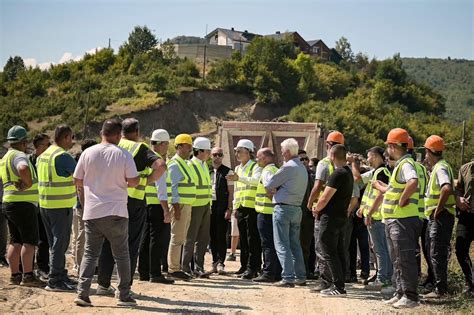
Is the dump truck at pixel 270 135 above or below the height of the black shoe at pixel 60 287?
above

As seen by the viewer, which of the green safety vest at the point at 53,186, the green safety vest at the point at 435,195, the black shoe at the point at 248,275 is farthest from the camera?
the black shoe at the point at 248,275

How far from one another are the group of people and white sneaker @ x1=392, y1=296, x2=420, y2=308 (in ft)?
0.04

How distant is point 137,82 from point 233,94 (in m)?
9.07

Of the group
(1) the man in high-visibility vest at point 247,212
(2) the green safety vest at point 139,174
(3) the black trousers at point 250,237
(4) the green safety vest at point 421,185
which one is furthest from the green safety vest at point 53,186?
(4) the green safety vest at point 421,185

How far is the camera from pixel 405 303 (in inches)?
388

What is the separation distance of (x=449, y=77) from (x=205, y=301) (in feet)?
499

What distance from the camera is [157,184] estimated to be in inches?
440

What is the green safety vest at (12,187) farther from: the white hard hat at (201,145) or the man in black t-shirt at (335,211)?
the man in black t-shirt at (335,211)

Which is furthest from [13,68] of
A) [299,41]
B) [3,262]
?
[3,262]

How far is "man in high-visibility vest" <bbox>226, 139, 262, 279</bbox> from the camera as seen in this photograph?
12750 millimetres

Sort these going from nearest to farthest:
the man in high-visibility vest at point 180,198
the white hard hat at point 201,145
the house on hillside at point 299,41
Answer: the man in high-visibility vest at point 180,198 → the white hard hat at point 201,145 → the house on hillside at point 299,41

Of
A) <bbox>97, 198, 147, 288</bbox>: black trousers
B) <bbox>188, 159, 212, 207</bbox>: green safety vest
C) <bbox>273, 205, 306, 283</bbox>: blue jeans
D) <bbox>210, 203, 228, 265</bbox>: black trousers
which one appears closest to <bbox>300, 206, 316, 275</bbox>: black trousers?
<bbox>273, 205, 306, 283</bbox>: blue jeans

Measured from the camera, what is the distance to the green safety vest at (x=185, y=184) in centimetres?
1194

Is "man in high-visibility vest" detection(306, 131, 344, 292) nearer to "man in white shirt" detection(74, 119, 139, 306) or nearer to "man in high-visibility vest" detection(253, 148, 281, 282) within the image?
"man in high-visibility vest" detection(253, 148, 281, 282)
